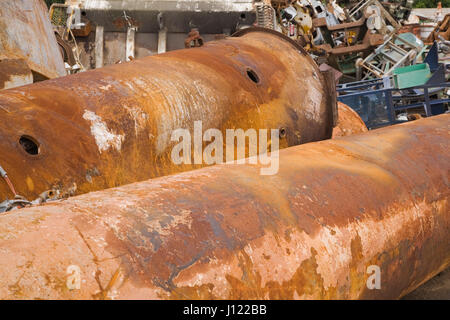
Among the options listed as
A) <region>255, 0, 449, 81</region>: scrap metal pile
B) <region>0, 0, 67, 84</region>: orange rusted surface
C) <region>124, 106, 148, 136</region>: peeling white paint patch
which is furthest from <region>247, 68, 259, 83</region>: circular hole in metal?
<region>255, 0, 449, 81</region>: scrap metal pile

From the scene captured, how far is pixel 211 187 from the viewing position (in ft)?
5.50

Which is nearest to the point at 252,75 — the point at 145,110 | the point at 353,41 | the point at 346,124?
the point at 145,110

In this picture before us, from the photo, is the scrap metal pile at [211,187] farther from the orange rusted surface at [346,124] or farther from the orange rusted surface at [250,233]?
the orange rusted surface at [346,124]

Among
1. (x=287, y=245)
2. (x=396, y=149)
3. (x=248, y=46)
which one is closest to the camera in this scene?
(x=287, y=245)

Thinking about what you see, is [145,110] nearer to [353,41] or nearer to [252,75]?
[252,75]

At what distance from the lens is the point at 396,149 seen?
240cm

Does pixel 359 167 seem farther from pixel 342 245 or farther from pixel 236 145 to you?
pixel 236 145

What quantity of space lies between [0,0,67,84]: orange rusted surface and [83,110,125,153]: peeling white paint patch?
1.02 metres

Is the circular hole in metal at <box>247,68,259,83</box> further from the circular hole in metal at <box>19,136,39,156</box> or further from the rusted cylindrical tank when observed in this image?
the circular hole in metal at <box>19,136,39,156</box>

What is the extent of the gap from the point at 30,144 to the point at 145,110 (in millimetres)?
619

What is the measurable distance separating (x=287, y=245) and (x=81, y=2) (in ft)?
19.7
